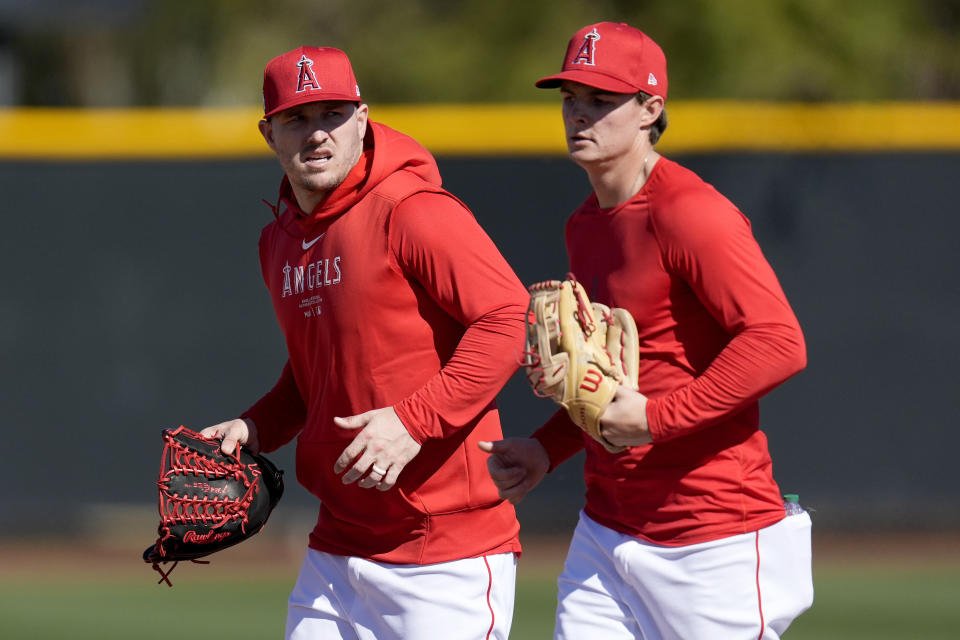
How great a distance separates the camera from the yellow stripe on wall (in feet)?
28.7

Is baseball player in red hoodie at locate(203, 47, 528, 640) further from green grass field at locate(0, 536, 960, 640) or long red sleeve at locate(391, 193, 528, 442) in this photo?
green grass field at locate(0, 536, 960, 640)

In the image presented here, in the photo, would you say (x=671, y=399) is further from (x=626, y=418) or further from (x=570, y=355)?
(x=570, y=355)

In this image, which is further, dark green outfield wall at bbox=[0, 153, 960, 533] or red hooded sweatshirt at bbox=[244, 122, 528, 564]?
dark green outfield wall at bbox=[0, 153, 960, 533]

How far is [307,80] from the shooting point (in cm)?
329

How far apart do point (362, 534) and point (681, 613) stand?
2.75ft

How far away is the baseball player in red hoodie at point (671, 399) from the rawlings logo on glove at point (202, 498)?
0.69 m

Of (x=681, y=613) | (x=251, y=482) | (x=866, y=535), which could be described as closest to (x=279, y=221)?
(x=251, y=482)

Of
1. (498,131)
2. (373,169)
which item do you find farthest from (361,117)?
(498,131)

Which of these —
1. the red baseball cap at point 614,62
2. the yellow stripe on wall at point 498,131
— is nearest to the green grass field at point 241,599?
the yellow stripe on wall at point 498,131

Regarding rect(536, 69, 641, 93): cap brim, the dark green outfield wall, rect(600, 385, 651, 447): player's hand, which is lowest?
the dark green outfield wall

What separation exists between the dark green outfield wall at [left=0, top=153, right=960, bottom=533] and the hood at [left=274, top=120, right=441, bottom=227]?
521cm

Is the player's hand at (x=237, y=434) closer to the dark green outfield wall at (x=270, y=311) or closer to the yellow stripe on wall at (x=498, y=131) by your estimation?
the dark green outfield wall at (x=270, y=311)

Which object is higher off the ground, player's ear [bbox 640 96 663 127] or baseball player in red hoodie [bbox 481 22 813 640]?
player's ear [bbox 640 96 663 127]

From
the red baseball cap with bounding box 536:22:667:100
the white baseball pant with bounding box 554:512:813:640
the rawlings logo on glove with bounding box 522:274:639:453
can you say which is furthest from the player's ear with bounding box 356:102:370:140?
the white baseball pant with bounding box 554:512:813:640
